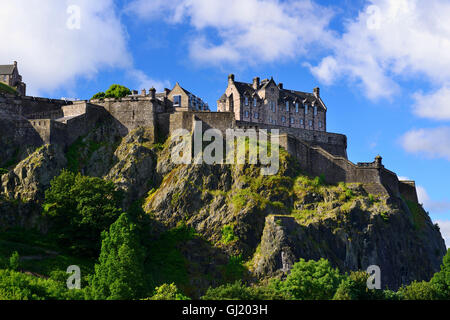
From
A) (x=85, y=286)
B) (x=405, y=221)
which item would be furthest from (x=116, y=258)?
(x=405, y=221)

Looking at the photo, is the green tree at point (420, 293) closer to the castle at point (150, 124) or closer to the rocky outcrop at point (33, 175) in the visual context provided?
the castle at point (150, 124)

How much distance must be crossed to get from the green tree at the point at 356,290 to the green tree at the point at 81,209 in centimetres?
2355

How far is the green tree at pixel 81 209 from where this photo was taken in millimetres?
67562

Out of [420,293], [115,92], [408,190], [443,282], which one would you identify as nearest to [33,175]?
[115,92]

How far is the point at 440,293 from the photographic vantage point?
66875 mm

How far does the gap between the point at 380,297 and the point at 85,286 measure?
1050 inches

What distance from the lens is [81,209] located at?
68.6 m

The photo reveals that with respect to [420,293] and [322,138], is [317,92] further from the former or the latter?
[420,293]

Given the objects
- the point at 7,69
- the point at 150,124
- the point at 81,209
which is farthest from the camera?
the point at 7,69

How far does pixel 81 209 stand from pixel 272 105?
37.6 metres

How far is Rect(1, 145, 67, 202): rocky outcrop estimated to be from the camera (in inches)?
2836
